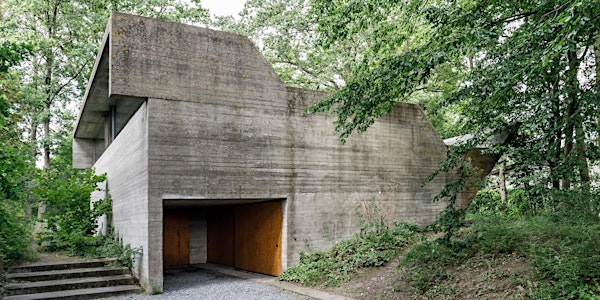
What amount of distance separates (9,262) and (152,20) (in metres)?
5.93

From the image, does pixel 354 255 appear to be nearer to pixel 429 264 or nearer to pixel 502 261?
pixel 429 264

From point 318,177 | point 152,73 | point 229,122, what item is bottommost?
point 318,177

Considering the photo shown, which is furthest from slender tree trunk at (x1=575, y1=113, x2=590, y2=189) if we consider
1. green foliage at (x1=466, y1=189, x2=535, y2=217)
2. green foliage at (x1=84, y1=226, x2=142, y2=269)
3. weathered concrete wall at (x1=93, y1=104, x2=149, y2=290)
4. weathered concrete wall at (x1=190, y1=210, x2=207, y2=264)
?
weathered concrete wall at (x1=190, y1=210, x2=207, y2=264)

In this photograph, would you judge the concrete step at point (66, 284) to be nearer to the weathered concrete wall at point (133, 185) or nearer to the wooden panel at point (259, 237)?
the weathered concrete wall at point (133, 185)

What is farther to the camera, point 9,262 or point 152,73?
point 9,262

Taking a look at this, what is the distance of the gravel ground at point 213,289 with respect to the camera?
811cm

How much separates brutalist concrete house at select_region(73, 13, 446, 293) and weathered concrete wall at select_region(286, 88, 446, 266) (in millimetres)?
26

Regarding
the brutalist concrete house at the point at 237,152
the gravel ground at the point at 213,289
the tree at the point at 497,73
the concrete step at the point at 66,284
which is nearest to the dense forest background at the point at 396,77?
the tree at the point at 497,73

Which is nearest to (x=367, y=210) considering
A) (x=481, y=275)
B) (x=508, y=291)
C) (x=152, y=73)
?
(x=481, y=275)

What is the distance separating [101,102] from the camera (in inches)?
486

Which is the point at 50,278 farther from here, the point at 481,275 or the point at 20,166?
the point at 481,275

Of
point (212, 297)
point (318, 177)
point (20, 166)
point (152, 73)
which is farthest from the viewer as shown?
point (318, 177)

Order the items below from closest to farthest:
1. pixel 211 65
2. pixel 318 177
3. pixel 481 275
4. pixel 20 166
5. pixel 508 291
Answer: pixel 508 291 → pixel 481 275 → pixel 20 166 → pixel 211 65 → pixel 318 177

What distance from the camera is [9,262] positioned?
9.45 meters
